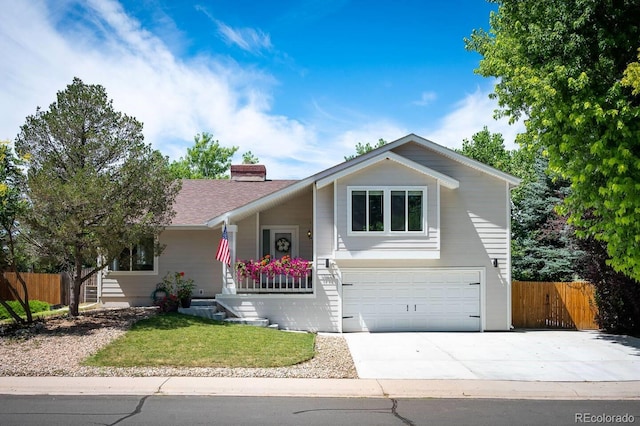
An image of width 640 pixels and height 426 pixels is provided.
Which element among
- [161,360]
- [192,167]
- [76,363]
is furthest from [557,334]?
[192,167]

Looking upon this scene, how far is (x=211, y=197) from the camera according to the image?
21641 millimetres

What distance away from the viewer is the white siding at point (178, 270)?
19297 millimetres

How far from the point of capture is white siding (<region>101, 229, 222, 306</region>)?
63.3 feet

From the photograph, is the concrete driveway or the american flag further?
the american flag

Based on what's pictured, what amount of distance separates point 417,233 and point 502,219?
→ 3.21m

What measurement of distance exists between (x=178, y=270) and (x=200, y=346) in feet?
23.3

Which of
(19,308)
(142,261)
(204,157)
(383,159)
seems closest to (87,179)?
(142,261)

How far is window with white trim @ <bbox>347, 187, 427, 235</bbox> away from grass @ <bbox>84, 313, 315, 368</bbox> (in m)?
4.04

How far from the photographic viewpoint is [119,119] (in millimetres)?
15523

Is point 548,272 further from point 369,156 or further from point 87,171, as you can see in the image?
point 87,171

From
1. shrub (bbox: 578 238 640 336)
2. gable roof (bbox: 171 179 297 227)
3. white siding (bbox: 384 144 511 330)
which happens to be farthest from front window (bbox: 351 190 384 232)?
shrub (bbox: 578 238 640 336)

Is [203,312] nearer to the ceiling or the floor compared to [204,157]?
nearer to the floor

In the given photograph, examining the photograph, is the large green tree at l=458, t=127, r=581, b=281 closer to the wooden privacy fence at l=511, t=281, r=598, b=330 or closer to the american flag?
the wooden privacy fence at l=511, t=281, r=598, b=330

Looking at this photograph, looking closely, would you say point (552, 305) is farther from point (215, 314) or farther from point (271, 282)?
point (215, 314)
